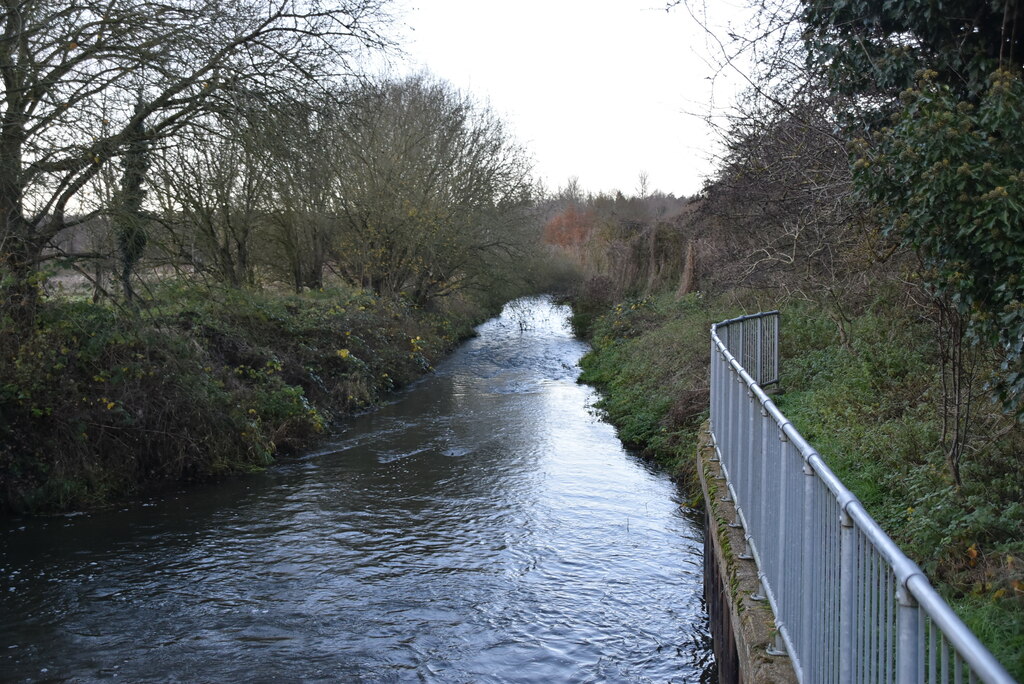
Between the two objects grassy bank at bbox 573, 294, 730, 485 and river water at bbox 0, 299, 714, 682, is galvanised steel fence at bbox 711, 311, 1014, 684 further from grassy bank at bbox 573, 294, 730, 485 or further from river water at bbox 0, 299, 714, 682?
grassy bank at bbox 573, 294, 730, 485

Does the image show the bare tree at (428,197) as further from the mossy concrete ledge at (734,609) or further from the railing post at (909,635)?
the railing post at (909,635)

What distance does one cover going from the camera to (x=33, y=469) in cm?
1191

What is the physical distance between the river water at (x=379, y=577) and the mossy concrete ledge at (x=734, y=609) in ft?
1.66

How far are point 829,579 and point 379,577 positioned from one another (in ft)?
21.1

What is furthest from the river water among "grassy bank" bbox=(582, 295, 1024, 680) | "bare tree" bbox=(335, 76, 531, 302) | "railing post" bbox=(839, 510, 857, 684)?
"bare tree" bbox=(335, 76, 531, 302)

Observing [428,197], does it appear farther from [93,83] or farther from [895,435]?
[895,435]

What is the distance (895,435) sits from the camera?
336 inches

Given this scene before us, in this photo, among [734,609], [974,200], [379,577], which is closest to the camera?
[734,609]

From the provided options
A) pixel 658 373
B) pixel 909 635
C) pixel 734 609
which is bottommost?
pixel 734 609

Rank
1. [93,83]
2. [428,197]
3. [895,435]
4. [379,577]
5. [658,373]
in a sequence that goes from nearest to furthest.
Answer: [895,435] → [379,577] → [93,83] → [658,373] → [428,197]

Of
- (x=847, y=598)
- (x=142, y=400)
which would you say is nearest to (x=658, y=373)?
(x=142, y=400)

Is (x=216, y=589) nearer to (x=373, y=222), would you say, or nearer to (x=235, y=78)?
(x=235, y=78)

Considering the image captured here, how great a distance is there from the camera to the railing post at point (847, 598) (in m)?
3.21

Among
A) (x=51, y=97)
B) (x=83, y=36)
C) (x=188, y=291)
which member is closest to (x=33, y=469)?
(x=188, y=291)
